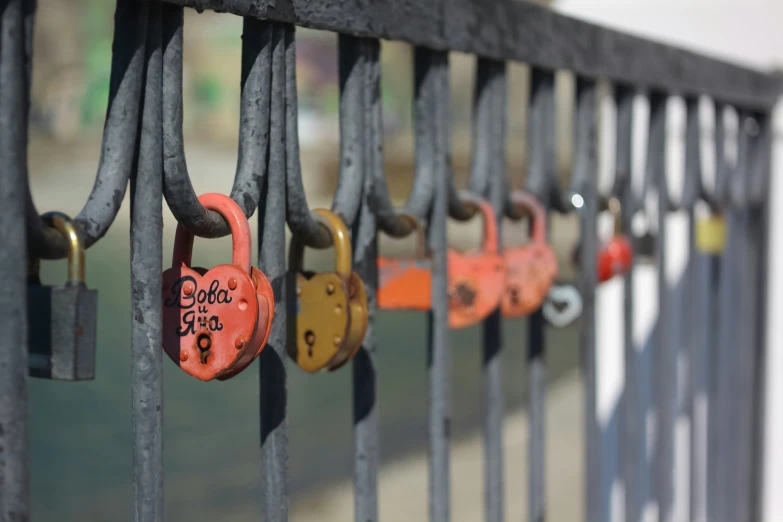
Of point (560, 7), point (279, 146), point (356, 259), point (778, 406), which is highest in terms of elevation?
point (560, 7)

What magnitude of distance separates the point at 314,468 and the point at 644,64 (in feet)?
12.9

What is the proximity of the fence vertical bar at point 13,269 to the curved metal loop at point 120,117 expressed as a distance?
70mm

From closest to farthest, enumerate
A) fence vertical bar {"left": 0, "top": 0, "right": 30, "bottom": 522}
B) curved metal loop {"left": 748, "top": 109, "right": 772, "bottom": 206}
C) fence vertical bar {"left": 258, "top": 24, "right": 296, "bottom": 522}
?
fence vertical bar {"left": 0, "top": 0, "right": 30, "bottom": 522}, fence vertical bar {"left": 258, "top": 24, "right": 296, "bottom": 522}, curved metal loop {"left": 748, "top": 109, "right": 772, "bottom": 206}

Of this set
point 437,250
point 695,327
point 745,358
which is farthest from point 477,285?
point 745,358

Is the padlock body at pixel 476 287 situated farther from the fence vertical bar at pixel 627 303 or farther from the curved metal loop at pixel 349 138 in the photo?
the fence vertical bar at pixel 627 303

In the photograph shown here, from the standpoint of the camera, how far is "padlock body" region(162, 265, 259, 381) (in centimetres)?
79

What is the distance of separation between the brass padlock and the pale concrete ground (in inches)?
136

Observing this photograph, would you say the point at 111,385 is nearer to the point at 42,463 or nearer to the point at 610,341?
the point at 42,463

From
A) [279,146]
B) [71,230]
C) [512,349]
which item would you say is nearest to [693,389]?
[279,146]

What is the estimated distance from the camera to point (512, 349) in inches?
354

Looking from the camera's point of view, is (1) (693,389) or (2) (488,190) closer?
(2) (488,190)

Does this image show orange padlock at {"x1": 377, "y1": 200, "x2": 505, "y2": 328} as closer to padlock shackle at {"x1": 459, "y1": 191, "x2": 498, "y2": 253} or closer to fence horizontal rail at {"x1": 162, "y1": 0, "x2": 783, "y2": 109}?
padlock shackle at {"x1": 459, "y1": 191, "x2": 498, "y2": 253}

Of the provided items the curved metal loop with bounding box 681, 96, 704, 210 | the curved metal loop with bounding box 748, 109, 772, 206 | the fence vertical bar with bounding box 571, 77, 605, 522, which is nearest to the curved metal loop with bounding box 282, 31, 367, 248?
the fence vertical bar with bounding box 571, 77, 605, 522

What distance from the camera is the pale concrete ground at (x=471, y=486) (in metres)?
4.21
